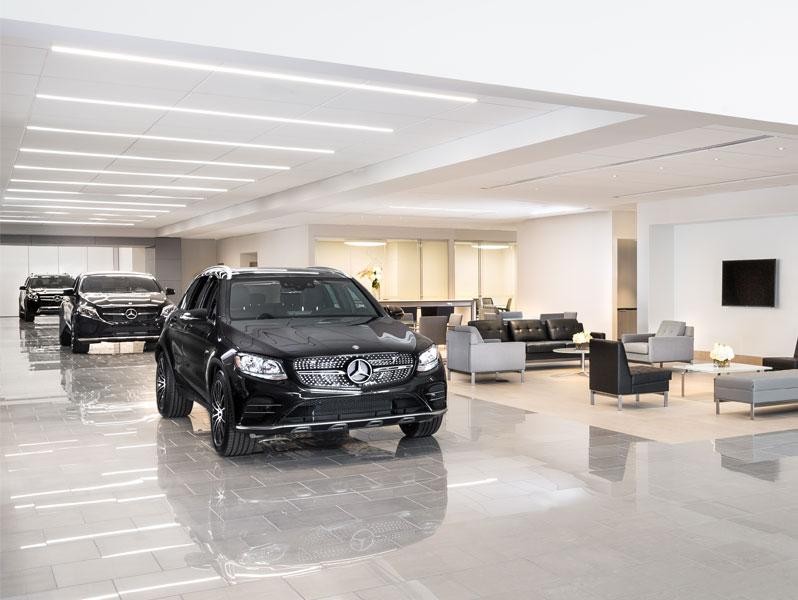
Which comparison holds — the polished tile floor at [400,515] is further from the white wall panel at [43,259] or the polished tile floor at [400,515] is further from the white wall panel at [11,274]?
the white wall panel at [43,259]

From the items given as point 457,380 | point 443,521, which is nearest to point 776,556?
point 443,521

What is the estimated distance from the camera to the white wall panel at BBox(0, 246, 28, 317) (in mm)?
28906

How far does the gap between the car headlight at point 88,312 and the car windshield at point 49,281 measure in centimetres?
1077

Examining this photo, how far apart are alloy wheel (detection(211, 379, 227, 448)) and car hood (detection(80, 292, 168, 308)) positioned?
8428mm

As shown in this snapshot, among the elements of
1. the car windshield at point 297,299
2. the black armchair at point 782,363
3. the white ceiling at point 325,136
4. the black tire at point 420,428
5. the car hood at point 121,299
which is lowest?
the black tire at point 420,428

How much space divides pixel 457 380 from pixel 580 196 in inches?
192

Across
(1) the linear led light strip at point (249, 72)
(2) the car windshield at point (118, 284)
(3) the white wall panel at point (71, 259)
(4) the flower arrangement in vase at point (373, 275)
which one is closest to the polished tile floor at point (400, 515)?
(1) the linear led light strip at point (249, 72)

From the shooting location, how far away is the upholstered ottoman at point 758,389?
27.3 feet

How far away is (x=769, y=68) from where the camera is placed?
20.3ft

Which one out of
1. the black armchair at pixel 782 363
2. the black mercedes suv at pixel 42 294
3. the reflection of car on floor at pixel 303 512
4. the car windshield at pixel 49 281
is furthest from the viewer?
the car windshield at pixel 49 281

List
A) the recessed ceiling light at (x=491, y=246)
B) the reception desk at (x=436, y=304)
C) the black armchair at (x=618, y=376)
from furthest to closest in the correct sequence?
the recessed ceiling light at (x=491, y=246), the reception desk at (x=436, y=304), the black armchair at (x=618, y=376)

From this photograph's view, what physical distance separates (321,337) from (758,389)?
16.0ft

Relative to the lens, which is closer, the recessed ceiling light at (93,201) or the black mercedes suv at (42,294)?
the recessed ceiling light at (93,201)

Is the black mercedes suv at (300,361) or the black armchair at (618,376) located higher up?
the black mercedes suv at (300,361)
